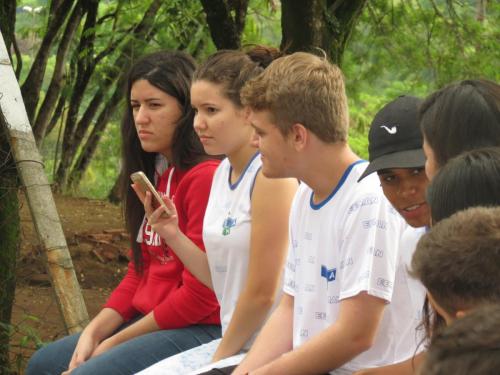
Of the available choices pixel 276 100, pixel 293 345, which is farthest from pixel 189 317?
pixel 276 100

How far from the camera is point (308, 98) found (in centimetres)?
298

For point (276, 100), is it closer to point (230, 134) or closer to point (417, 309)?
point (230, 134)

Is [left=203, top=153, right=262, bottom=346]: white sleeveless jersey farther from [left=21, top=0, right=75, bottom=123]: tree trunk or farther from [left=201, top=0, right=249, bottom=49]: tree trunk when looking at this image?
[left=21, top=0, right=75, bottom=123]: tree trunk

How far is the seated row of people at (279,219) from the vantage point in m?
2.49

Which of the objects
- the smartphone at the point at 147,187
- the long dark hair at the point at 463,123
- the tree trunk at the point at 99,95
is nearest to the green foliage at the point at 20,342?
the smartphone at the point at 147,187

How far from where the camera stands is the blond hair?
298 centimetres

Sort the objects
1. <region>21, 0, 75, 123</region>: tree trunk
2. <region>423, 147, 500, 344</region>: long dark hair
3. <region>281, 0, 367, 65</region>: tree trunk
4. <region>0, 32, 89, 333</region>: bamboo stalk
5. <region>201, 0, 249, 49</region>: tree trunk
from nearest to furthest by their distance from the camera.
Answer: <region>423, 147, 500, 344</region>: long dark hair, <region>0, 32, 89, 333</region>: bamboo stalk, <region>281, 0, 367, 65</region>: tree trunk, <region>201, 0, 249, 49</region>: tree trunk, <region>21, 0, 75, 123</region>: tree trunk

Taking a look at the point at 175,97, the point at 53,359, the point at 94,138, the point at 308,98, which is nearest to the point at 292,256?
the point at 308,98

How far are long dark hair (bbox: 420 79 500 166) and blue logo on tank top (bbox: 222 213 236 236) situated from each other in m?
1.11

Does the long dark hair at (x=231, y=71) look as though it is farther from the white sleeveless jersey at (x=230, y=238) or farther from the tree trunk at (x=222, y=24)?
the tree trunk at (x=222, y=24)

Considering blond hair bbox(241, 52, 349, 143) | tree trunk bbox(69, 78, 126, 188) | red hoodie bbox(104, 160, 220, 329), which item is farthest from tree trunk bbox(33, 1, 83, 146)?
blond hair bbox(241, 52, 349, 143)

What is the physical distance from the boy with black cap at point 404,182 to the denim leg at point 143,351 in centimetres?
106

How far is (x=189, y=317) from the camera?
3.65 meters

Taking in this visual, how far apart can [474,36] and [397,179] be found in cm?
549
